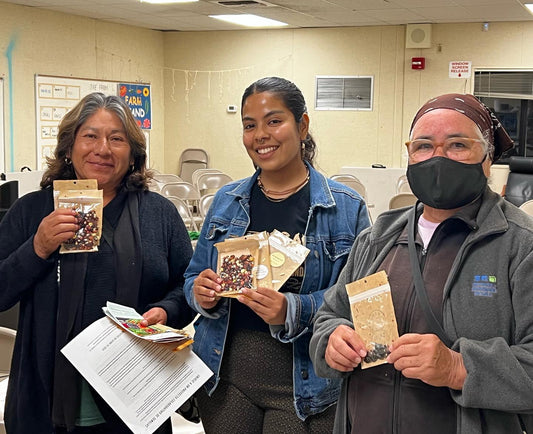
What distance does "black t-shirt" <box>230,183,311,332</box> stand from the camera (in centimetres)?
209

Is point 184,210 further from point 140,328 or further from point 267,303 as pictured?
point 267,303

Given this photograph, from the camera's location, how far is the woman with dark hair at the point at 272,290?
2.03 m

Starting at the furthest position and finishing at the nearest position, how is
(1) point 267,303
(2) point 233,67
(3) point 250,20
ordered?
(2) point 233,67 < (3) point 250,20 < (1) point 267,303

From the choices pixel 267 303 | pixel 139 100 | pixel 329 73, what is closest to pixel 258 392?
pixel 267 303

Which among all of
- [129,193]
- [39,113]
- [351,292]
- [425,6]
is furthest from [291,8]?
[351,292]

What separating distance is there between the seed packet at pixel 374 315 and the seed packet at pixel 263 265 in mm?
372

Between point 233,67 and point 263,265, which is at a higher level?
point 233,67

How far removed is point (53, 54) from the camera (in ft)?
34.4

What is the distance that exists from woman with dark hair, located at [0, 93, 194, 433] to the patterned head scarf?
938mm

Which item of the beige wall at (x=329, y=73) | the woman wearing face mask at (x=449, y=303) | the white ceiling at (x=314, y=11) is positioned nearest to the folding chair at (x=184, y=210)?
the white ceiling at (x=314, y=11)

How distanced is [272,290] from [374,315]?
0.40 meters

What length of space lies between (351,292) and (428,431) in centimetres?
33

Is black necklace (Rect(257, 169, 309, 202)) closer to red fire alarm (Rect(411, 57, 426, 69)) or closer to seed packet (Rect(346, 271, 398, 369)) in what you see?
seed packet (Rect(346, 271, 398, 369))

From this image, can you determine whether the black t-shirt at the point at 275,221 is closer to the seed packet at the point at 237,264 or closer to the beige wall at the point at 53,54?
the seed packet at the point at 237,264
